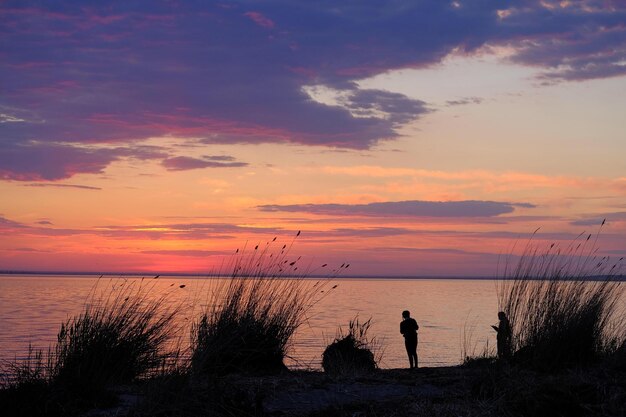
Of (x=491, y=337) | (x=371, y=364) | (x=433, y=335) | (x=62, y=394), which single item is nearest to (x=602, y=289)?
(x=371, y=364)

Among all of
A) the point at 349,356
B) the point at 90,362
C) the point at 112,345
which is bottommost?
the point at 349,356

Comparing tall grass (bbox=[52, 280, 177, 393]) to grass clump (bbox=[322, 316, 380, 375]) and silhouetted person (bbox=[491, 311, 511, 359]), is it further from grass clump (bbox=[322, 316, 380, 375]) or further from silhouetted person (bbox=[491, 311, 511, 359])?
silhouetted person (bbox=[491, 311, 511, 359])

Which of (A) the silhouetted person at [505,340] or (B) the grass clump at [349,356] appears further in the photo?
(B) the grass clump at [349,356]

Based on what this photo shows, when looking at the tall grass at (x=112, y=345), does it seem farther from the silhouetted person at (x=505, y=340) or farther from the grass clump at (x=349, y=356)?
the silhouetted person at (x=505, y=340)

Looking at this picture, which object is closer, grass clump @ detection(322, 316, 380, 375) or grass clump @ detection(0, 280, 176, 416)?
grass clump @ detection(0, 280, 176, 416)

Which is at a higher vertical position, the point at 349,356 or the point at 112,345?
the point at 112,345

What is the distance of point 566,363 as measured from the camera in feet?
32.1

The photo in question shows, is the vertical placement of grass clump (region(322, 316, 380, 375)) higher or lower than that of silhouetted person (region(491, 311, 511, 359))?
lower

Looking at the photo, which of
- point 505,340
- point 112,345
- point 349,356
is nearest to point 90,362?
point 112,345

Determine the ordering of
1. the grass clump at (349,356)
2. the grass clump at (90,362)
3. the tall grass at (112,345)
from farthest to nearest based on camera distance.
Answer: the grass clump at (349,356) → the tall grass at (112,345) → the grass clump at (90,362)

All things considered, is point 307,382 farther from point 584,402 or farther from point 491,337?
point 491,337

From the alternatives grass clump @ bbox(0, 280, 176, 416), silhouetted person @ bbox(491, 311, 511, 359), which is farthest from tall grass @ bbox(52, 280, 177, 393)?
silhouetted person @ bbox(491, 311, 511, 359)

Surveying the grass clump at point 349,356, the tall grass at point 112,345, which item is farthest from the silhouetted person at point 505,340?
the tall grass at point 112,345

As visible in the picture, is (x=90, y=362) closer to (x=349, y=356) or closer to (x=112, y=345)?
(x=112, y=345)
